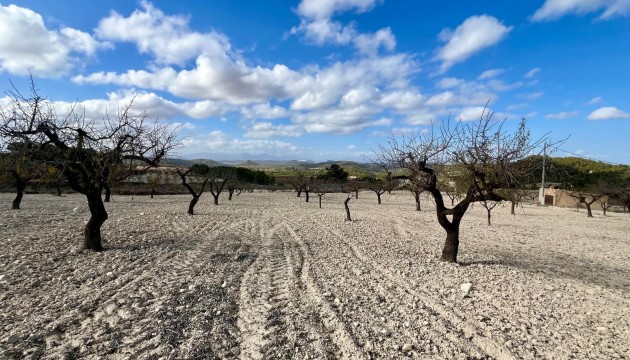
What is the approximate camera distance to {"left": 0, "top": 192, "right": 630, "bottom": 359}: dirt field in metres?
4.68

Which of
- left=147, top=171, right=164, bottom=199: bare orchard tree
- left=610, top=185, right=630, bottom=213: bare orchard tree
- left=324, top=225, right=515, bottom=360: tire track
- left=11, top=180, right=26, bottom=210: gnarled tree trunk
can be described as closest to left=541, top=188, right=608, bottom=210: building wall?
left=610, top=185, right=630, bottom=213: bare orchard tree

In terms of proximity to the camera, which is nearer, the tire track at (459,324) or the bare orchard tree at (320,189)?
the tire track at (459,324)

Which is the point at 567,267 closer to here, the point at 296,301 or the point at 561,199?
the point at 296,301

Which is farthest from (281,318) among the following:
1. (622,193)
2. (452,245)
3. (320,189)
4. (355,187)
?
(320,189)

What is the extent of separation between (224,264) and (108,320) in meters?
3.72

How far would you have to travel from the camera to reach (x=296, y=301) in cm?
632

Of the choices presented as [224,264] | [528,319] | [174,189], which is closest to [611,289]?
[528,319]

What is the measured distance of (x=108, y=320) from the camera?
5262 mm

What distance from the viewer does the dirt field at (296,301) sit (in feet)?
15.4

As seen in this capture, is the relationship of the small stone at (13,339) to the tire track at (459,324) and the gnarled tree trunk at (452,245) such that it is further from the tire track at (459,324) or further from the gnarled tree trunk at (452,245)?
the gnarled tree trunk at (452,245)

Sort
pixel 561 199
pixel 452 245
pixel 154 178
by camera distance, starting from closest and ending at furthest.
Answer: pixel 452 245 < pixel 154 178 < pixel 561 199

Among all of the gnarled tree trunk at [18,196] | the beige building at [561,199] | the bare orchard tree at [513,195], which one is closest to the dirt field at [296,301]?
the bare orchard tree at [513,195]

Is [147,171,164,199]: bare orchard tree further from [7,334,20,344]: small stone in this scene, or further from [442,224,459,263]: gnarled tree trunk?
[7,334,20,344]: small stone

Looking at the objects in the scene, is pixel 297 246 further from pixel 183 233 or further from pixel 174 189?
pixel 174 189
